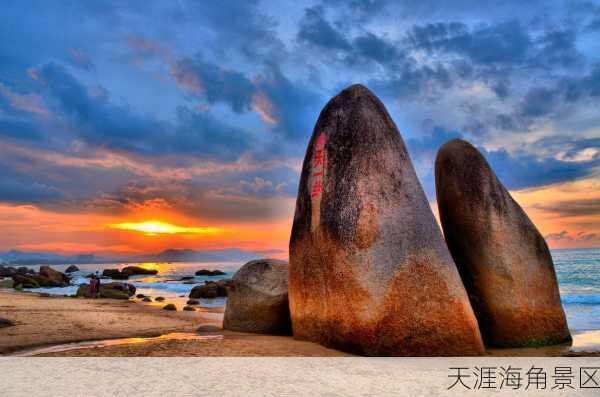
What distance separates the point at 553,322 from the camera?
30.0 feet

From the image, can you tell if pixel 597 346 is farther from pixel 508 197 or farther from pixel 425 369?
pixel 425 369

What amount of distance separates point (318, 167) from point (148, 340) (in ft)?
14.0

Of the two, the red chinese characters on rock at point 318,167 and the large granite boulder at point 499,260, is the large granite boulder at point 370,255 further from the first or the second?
the large granite boulder at point 499,260

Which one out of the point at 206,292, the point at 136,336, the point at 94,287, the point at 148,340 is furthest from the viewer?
the point at 206,292

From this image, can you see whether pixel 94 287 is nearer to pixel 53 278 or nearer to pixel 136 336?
pixel 136 336

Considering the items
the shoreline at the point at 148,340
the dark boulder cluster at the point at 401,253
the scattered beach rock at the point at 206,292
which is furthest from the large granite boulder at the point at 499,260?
the scattered beach rock at the point at 206,292

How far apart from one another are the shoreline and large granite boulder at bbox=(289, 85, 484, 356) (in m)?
0.71

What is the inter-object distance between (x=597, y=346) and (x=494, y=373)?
482cm

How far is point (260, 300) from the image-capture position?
9.98m

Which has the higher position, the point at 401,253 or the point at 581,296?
the point at 401,253

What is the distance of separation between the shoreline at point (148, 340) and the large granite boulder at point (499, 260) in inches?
18.2

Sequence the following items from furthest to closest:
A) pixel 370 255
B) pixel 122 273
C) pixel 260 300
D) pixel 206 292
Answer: pixel 122 273
pixel 206 292
pixel 260 300
pixel 370 255

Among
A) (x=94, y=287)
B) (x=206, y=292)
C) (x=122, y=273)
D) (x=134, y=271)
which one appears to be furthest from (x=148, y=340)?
(x=134, y=271)

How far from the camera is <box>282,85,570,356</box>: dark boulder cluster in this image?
7.11 metres
